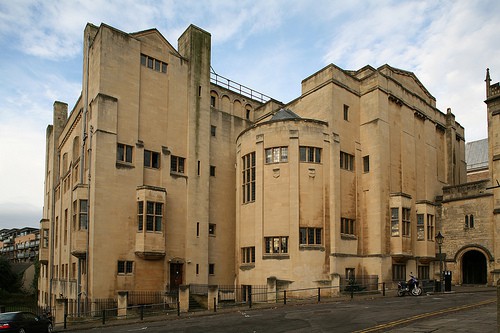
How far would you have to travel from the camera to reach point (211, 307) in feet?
100

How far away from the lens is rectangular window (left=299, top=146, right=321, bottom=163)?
36906mm

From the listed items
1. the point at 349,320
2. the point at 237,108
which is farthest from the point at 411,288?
the point at 237,108

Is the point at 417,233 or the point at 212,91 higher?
the point at 212,91

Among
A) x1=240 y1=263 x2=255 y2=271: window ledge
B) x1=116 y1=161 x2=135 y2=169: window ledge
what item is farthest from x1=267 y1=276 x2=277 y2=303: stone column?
x1=116 y1=161 x2=135 y2=169: window ledge

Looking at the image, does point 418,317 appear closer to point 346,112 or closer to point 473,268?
point 346,112

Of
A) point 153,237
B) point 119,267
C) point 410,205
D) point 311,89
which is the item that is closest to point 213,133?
point 311,89

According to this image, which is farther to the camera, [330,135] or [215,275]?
[215,275]

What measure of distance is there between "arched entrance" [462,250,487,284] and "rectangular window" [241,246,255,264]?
2004cm

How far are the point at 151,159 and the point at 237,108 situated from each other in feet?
43.5

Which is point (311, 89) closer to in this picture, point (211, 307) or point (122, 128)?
point (122, 128)

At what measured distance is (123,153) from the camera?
35.1 m

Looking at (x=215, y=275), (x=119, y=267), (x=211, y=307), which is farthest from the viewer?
(x=215, y=275)

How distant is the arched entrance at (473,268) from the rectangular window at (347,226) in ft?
39.1

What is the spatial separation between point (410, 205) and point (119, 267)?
975 inches
